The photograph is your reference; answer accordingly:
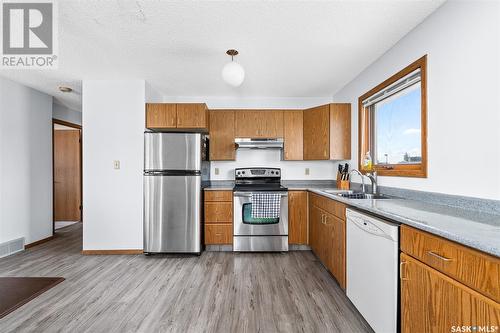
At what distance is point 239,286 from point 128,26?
8.50 ft

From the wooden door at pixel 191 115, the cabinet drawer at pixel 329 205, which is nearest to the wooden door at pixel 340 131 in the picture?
the cabinet drawer at pixel 329 205

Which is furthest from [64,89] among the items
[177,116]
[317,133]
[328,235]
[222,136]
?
[328,235]

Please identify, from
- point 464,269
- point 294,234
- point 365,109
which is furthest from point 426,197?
point 294,234

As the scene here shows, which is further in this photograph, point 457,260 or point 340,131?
point 340,131

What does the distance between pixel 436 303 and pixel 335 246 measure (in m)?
1.22

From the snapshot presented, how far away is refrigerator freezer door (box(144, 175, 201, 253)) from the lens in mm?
3082

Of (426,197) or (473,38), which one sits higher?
(473,38)

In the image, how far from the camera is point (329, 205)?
2486mm

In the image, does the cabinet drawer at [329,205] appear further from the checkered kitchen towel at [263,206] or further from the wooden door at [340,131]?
the wooden door at [340,131]

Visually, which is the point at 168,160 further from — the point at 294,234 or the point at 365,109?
the point at 365,109

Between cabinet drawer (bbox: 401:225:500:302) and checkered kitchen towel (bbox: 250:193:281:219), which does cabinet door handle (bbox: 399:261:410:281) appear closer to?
cabinet drawer (bbox: 401:225:500:302)

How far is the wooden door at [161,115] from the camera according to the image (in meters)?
3.23

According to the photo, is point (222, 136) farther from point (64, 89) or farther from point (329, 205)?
point (64, 89)

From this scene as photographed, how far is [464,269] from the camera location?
952mm
